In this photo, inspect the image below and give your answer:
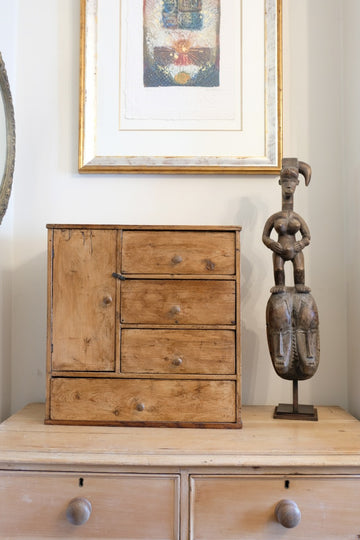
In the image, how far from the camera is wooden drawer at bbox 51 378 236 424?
53.1 inches

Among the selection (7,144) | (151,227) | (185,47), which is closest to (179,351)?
(151,227)

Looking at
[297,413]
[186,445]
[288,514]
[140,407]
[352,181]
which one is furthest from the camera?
[352,181]

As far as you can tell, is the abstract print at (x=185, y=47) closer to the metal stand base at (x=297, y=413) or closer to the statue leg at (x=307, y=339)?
the statue leg at (x=307, y=339)

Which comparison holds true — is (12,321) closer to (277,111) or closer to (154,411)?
(154,411)

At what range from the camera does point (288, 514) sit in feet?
3.59

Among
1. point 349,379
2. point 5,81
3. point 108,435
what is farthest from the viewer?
point 349,379

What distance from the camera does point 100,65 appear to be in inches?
67.0

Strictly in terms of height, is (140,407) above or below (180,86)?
below

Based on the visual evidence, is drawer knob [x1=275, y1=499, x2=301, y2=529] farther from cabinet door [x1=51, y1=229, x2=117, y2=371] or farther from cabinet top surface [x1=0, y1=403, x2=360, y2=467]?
cabinet door [x1=51, y1=229, x2=117, y2=371]

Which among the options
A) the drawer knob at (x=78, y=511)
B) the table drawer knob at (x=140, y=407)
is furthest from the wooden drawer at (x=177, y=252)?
the drawer knob at (x=78, y=511)

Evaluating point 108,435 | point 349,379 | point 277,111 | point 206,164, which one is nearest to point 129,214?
point 206,164

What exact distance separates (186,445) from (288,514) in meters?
0.28

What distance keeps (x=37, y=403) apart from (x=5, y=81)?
3.43ft

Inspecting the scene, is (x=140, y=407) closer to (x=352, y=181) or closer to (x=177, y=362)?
(x=177, y=362)
